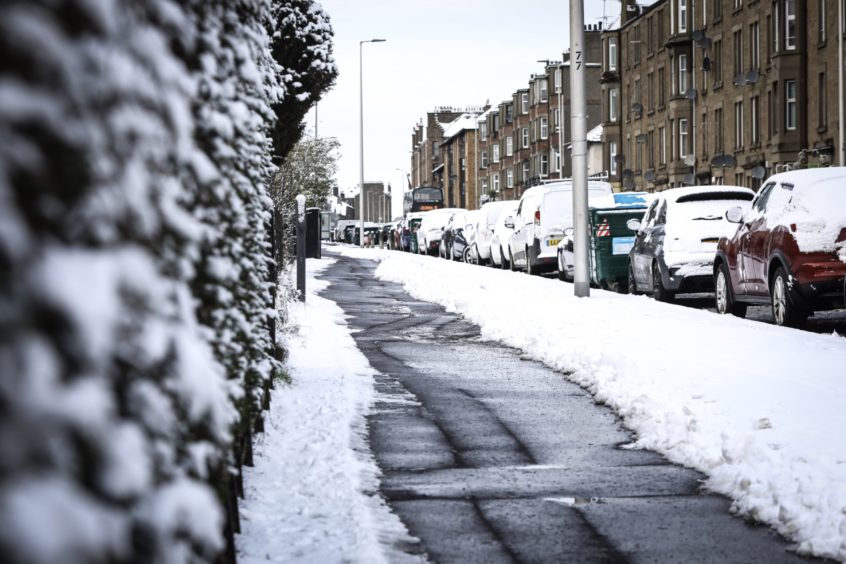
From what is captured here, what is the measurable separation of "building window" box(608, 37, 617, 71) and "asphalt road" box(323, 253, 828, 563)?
6494cm

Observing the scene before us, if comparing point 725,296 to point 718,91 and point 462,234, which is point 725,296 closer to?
point 462,234

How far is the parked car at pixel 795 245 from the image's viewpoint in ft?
43.2

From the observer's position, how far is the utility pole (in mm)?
18281

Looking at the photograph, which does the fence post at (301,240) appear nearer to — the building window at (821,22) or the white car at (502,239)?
the white car at (502,239)

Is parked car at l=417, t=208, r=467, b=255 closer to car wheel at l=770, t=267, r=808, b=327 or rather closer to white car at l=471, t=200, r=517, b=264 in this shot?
white car at l=471, t=200, r=517, b=264

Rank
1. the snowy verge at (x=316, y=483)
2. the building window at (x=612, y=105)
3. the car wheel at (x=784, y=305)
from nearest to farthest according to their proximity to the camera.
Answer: the snowy verge at (x=316, y=483), the car wheel at (x=784, y=305), the building window at (x=612, y=105)

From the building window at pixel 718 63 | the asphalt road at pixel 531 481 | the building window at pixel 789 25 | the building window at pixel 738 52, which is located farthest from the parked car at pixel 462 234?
the asphalt road at pixel 531 481

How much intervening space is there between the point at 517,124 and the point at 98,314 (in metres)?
113

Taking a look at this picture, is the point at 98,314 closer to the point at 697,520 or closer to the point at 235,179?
the point at 235,179

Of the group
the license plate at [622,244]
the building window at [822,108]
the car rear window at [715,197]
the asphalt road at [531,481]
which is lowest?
the asphalt road at [531,481]

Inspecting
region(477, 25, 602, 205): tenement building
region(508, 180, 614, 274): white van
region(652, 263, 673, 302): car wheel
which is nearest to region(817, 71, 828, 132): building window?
region(508, 180, 614, 274): white van

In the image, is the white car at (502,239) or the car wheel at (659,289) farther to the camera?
the white car at (502,239)

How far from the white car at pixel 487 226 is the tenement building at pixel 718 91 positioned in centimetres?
1057

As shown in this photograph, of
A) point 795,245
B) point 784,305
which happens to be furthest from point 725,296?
point 795,245
